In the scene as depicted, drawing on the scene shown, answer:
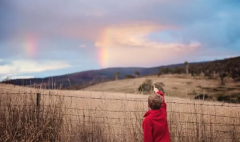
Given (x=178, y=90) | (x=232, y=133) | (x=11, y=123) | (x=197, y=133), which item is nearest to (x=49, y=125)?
(x=11, y=123)

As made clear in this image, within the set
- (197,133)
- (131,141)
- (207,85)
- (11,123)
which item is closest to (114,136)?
(131,141)

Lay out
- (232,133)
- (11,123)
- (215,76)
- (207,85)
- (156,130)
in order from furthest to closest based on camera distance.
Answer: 1. (215,76)
2. (207,85)
3. (232,133)
4. (11,123)
5. (156,130)

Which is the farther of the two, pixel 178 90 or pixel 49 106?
pixel 178 90

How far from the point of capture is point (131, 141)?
6.17 metres

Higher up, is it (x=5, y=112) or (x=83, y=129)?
(x=5, y=112)

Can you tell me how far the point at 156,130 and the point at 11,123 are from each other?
148 inches

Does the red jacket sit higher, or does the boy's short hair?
the boy's short hair

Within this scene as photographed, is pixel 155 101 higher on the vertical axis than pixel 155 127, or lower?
higher

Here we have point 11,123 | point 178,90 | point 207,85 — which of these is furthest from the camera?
point 207,85

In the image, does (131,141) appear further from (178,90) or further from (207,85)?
(207,85)

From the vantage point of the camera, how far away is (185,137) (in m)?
6.27

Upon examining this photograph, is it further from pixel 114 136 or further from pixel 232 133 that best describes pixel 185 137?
pixel 114 136

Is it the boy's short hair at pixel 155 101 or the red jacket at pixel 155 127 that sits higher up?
the boy's short hair at pixel 155 101

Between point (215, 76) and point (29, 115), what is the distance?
58.1m
